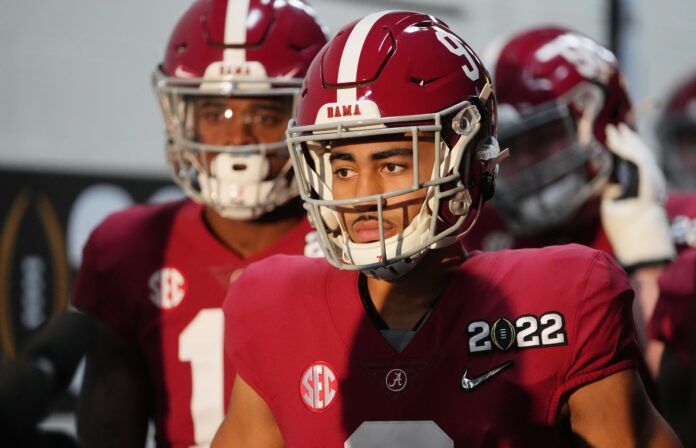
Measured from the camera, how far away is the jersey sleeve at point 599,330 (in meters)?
1.69

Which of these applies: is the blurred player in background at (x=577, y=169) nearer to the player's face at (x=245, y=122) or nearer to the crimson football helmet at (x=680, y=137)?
the player's face at (x=245, y=122)

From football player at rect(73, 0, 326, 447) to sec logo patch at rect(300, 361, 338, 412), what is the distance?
543mm

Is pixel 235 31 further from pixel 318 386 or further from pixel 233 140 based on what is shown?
pixel 318 386

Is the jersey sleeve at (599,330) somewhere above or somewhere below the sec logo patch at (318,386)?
above

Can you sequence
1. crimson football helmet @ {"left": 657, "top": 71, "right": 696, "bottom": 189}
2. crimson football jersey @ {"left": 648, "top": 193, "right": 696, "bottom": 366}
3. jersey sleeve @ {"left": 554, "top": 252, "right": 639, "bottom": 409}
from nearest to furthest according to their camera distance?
jersey sleeve @ {"left": 554, "top": 252, "right": 639, "bottom": 409} < crimson football jersey @ {"left": 648, "top": 193, "right": 696, "bottom": 366} < crimson football helmet @ {"left": 657, "top": 71, "right": 696, "bottom": 189}

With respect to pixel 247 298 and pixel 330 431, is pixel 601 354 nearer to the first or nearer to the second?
pixel 330 431

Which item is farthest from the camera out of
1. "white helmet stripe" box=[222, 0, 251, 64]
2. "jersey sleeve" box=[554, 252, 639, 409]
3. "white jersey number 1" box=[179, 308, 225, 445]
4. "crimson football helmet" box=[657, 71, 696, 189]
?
"crimson football helmet" box=[657, 71, 696, 189]

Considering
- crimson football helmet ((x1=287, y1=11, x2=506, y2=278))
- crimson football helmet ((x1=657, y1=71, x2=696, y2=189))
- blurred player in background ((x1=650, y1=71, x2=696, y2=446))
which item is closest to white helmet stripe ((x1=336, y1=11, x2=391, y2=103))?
crimson football helmet ((x1=287, y1=11, x2=506, y2=278))

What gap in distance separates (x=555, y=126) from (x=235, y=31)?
96 centimetres

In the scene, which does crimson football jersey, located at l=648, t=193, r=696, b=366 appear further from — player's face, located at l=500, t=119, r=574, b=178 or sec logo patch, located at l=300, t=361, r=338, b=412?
sec logo patch, located at l=300, t=361, r=338, b=412

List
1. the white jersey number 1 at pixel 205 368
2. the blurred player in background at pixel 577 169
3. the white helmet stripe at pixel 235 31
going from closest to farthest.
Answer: the white jersey number 1 at pixel 205 368 < the white helmet stripe at pixel 235 31 < the blurred player in background at pixel 577 169

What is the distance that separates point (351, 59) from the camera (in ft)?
6.00

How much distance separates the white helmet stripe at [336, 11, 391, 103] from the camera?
180 centimetres

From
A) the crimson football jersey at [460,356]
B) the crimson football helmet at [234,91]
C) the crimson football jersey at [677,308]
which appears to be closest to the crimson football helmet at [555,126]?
the crimson football jersey at [677,308]
